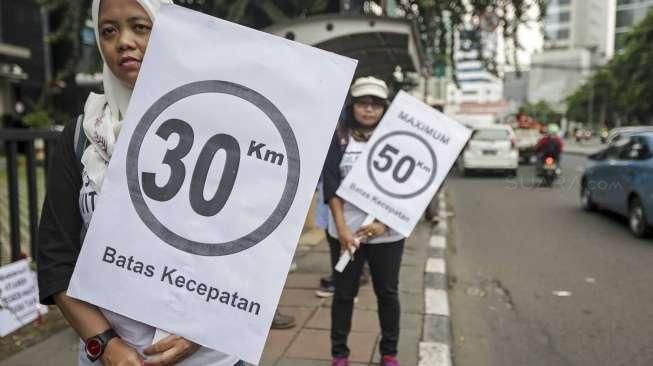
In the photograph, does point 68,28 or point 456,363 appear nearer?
point 456,363

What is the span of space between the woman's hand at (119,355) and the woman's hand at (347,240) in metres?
1.69

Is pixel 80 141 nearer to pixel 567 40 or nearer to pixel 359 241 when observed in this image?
pixel 359 241

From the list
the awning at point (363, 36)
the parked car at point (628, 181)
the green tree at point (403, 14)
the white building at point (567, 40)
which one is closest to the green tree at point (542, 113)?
the white building at point (567, 40)

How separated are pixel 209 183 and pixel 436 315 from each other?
3.35 meters

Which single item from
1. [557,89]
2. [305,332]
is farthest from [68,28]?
[557,89]

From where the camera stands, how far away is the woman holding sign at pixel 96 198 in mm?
1373

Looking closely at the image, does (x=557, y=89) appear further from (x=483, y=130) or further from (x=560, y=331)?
(x=560, y=331)

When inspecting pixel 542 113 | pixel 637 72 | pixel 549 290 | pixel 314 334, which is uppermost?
pixel 637 72

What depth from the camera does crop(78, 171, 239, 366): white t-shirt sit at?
55.1 inches

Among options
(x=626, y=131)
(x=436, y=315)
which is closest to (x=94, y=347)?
(x=436, y=315)

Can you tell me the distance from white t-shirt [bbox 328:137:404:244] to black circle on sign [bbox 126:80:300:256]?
1.74 m

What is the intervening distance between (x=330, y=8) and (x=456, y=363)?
444cm

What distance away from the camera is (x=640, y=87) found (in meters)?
36.1

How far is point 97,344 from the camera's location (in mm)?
1371
